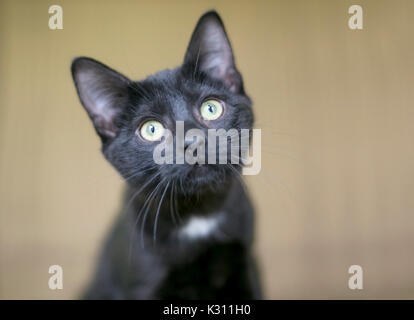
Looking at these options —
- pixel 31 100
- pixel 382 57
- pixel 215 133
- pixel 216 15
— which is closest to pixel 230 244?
pixel 215 133

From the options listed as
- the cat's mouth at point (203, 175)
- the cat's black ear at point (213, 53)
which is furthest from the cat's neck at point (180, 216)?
the cat's black ear at point (213, 53)

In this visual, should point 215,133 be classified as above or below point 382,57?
below

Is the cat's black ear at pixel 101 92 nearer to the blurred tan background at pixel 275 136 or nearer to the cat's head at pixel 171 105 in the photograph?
the cat's head at pixel 171 105

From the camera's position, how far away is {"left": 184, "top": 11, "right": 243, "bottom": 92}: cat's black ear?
1.02m

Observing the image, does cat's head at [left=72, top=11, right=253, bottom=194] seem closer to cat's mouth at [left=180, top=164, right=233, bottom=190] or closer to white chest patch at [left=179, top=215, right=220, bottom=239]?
cat's mouth at [left=180, top=164, right=233, bottom=190]

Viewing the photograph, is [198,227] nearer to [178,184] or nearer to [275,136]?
[178,184]

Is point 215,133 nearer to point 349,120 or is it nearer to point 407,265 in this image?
point 349,120

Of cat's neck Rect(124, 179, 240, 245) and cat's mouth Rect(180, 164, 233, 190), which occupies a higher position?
cat's mouth Rect(180, 164, 233, 190)

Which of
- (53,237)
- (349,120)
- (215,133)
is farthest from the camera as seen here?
(349,120)

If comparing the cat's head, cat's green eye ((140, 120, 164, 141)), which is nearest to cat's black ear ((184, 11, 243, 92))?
the cat's head

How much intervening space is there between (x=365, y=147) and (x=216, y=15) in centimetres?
87

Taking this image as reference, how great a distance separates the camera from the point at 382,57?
5.33ft

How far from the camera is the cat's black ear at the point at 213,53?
1.02 m

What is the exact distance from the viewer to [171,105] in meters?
1.05
